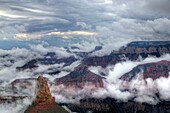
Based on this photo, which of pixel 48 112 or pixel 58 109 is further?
pixel 58 109

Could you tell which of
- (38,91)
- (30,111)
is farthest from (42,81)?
(30,111)

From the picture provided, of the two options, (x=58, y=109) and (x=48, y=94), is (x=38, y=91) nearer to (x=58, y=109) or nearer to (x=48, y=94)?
(x=48, y=94)

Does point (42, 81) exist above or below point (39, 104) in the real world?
above

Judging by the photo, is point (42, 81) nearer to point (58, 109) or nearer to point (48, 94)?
point (48, 94)

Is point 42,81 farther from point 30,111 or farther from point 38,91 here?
point 30,111

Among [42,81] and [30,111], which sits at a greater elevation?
[42,81]

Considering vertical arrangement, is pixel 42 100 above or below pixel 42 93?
below

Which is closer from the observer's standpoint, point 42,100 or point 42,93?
point 42,93
